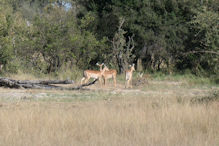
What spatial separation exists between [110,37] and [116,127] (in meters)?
16.6

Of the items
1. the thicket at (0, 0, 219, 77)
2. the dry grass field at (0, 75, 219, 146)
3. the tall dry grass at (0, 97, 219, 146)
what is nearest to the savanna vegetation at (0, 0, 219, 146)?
the thicket at (0, 0, 219, 77)

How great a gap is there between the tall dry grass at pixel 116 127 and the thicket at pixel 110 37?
39.3 ft

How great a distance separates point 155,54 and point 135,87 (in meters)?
7.06

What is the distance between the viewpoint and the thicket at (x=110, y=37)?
67.8 ft

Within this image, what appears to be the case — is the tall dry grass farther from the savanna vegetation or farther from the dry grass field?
the savanna vegetation

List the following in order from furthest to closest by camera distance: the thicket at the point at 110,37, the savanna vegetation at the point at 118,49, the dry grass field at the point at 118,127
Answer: the thicket at the point at 110,37
the savanna vegetation at the point at 118,49
the dry grass field at the point at 118,127

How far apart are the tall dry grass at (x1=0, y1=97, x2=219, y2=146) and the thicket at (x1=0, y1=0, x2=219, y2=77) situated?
1196cm

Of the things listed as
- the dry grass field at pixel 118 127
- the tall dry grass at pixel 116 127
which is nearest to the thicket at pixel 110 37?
the dry grass field at pixel 118 127

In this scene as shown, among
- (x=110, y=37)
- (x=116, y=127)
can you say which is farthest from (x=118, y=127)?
(x=110, y=37)

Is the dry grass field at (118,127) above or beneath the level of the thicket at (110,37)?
beneath

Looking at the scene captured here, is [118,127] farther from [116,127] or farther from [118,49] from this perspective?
[118,49]

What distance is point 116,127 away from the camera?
304 inches

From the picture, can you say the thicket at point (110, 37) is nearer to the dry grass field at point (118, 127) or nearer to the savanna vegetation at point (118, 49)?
the savanna vegetation at point (118, 49)

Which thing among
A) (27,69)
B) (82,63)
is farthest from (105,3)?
(27,69)
